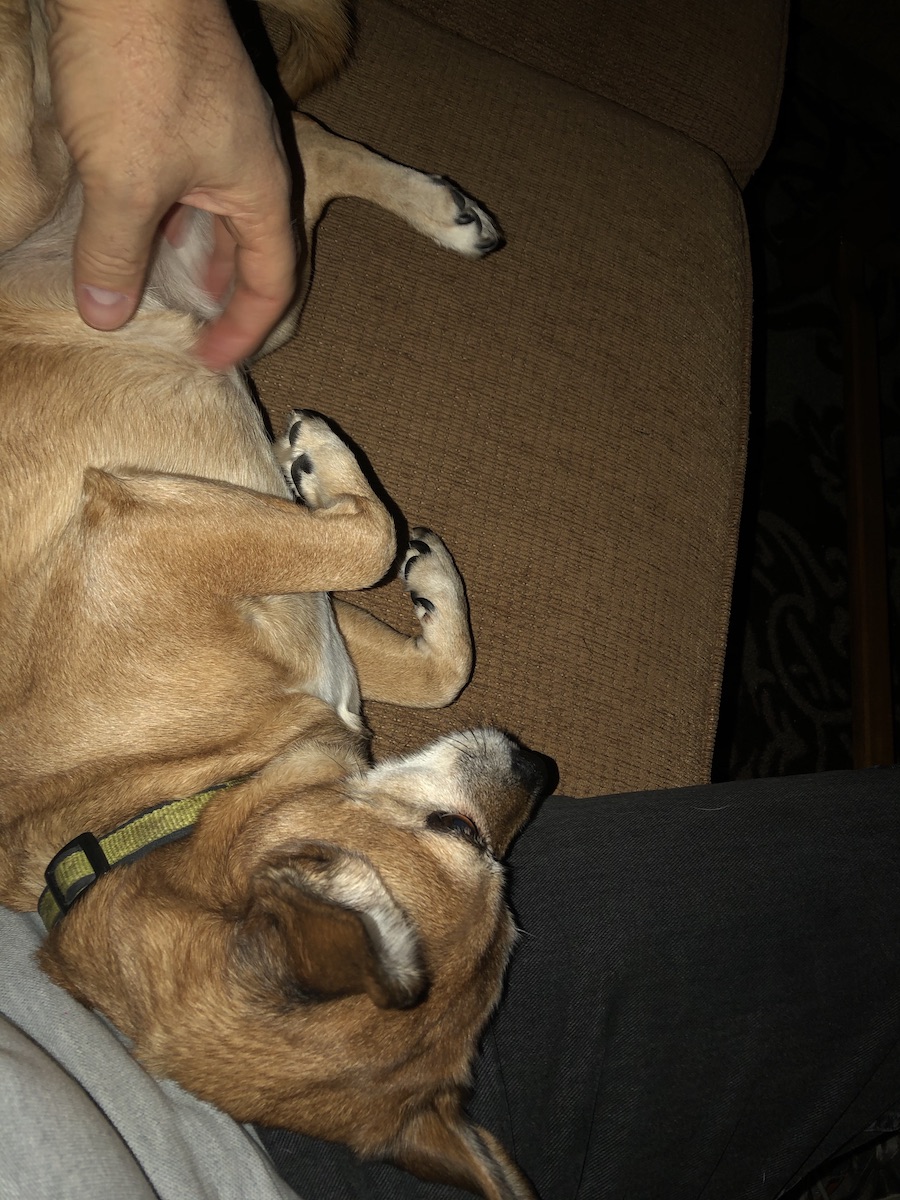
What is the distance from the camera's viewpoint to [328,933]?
134 cm

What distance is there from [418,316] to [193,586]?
114 cm

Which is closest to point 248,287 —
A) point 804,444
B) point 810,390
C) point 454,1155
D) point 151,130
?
point 151,130

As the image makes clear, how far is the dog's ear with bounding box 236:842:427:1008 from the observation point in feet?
4.37

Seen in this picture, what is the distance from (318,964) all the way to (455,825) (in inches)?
21.1

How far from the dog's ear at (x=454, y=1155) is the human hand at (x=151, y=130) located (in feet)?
5.93

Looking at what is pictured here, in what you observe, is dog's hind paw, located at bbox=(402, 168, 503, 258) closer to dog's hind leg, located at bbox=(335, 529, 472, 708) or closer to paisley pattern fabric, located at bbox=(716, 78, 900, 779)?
dog's hind leg, located at bbox=(335, 529, 472, 708)

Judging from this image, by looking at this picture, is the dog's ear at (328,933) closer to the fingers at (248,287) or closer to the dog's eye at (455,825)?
the dog's eye at (455,825)

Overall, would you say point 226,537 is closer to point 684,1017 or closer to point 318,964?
point 318,964

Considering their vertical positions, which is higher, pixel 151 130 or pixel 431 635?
pixel 151 130

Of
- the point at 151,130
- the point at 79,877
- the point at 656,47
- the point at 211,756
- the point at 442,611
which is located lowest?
the point at 79,877

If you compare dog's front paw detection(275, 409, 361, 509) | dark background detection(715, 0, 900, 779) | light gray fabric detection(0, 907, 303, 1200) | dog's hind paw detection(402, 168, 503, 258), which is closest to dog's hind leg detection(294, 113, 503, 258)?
dog's hind paw detection(402, 168, 503, 258)

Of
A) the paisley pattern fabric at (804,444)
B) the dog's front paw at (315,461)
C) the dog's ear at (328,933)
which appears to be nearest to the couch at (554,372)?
the dog's front paw at (315,461)

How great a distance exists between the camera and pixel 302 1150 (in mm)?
1816

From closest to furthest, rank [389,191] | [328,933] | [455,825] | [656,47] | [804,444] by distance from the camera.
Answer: [328,933] < [455,825] < [389,191] < [656,47] < [804,444]
